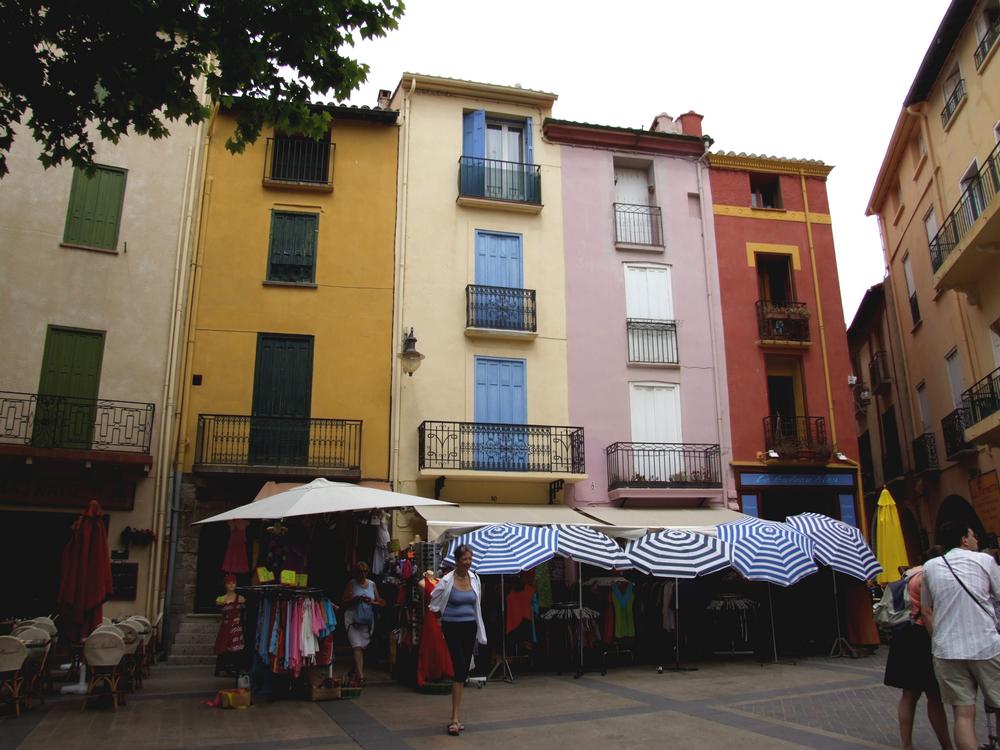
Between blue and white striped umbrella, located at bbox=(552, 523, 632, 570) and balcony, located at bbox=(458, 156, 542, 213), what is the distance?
934cm

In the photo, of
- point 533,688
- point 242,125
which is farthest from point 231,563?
point 242,125

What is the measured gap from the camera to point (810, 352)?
20.6 m

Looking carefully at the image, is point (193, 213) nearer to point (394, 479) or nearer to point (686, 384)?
point (394, 479)

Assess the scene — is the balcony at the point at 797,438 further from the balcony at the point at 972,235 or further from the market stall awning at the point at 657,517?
the balcony at the point at 972,235

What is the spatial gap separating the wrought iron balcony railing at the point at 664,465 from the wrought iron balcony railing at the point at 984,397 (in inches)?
225

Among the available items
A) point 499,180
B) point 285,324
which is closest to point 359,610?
point 285,324

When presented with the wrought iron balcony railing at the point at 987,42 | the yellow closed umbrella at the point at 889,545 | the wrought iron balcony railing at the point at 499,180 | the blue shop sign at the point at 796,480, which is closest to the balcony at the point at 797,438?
the blue shop sign at the point at 796,480

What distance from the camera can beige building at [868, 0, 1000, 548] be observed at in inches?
692

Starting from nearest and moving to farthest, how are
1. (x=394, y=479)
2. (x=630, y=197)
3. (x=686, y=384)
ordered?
(x=394, y=479)
(x=686, y=384)
(x=630, y=197)

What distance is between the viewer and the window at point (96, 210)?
16.6m

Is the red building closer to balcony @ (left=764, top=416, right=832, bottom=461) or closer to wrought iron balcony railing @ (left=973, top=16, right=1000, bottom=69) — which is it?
balcony @ (left=764, top=416, right=832, bottom=461)

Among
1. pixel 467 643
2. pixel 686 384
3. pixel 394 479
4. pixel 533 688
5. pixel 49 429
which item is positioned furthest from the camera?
pixel 686 384

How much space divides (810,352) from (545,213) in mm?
7600

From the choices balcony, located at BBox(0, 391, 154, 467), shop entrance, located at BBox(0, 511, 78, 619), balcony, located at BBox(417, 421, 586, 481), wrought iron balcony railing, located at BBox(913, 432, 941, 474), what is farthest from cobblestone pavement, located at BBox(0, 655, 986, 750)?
wrought iron balcony railing, located at BBox(913, 432, 941, 474)
